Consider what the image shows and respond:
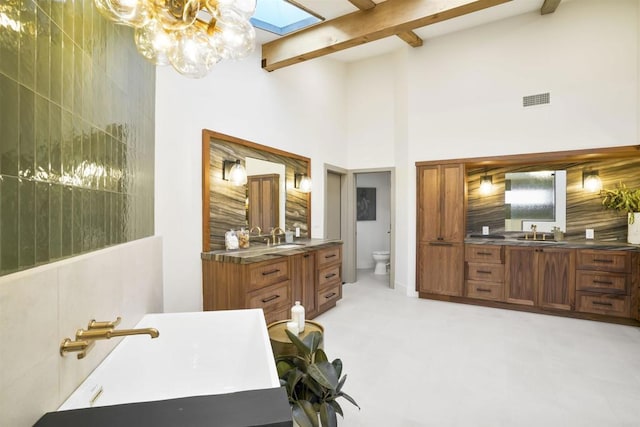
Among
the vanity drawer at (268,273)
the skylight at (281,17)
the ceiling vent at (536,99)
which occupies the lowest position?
the vanity drawer at (268,273)

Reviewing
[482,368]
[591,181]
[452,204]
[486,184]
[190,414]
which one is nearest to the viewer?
[190,414]

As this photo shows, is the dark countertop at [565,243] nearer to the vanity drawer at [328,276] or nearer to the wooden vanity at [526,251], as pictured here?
the wooden vanity at [526,251]

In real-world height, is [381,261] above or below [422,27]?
below

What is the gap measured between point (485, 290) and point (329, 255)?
2.23 meters

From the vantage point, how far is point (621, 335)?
3.32 metres

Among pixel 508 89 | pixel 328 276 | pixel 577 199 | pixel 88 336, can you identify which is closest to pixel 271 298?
pixel 328 276

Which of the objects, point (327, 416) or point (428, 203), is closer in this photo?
point (327, 416)

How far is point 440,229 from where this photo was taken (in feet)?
15.0

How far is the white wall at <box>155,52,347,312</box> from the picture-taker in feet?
8.59

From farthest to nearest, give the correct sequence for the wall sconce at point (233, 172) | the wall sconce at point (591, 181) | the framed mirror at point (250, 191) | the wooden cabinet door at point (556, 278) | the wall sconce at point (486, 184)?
the wall sconce at point (486, 184) → the wall sconce at point (591, 181) → the wooden cabinet door at point (556, 278) → the wall sconce at point (233, 172) → the framed mirror at point (250, 191)

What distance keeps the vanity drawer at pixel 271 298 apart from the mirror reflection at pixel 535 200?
11.7 feet

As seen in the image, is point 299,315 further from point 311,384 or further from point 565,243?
point 565,243

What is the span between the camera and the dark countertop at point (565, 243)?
361 centimetres

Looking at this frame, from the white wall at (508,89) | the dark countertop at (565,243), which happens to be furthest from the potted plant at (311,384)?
the white wall at (508,89)
